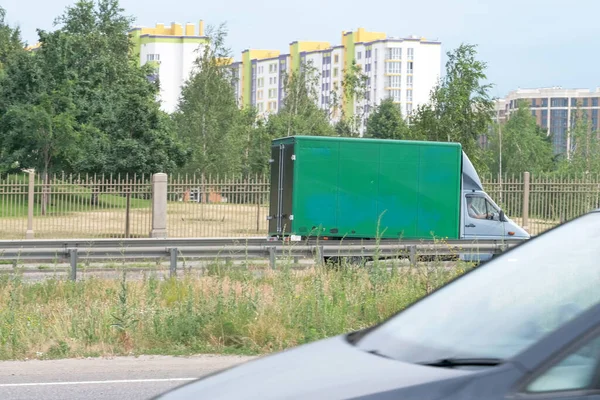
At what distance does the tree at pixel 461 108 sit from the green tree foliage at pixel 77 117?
52.0 ft

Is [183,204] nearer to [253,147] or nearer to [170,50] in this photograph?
[253,147]

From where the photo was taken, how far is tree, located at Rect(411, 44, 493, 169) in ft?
113

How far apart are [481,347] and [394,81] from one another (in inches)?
5810

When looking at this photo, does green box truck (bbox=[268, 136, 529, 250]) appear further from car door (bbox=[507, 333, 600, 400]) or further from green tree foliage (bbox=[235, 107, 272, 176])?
green tree foliage (bbox=[235, 107, 272, 176])

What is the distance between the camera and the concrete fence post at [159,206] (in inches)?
1075

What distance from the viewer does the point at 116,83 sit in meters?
61.4

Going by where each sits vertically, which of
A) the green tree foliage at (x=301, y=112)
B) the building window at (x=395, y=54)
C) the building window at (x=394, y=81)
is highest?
the building window at (x=395, y=54)

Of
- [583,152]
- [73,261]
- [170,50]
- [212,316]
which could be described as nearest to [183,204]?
[73,261]

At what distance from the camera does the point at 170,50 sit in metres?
143

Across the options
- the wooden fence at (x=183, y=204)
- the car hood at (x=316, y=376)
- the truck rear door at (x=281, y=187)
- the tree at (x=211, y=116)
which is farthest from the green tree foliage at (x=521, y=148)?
the car hood at (x=316, y=376)

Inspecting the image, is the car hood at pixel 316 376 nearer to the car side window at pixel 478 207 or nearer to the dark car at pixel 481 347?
the dark car at pixel 481 347

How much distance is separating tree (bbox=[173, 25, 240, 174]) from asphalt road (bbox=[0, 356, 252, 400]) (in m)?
44.1

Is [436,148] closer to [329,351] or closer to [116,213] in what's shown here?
[116,213]

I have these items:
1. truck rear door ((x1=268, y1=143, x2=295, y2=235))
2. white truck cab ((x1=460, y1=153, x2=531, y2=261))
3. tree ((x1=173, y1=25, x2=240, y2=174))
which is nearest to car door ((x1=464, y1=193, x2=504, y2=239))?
white truck cab ((x1=460, y1=153, x2=531, y2=261))
